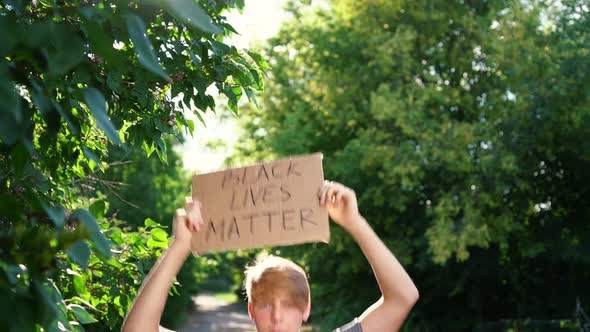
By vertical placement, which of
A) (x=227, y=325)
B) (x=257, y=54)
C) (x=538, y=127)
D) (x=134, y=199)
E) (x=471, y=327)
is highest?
(x=257, y=54)

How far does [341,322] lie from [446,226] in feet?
17.1

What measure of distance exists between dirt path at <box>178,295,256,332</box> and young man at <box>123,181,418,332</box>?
2468cm

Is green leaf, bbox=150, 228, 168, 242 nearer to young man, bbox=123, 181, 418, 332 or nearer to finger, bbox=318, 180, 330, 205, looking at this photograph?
young man, bbox=123, 181, 418, 332

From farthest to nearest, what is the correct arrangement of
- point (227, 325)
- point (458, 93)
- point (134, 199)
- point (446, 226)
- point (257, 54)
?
point (227, 325), point (134, 199), point (458, 93), point (446, 226), point (257, 54)

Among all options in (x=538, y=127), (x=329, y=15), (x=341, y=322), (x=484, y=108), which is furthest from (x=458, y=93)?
(x=341, y=322)

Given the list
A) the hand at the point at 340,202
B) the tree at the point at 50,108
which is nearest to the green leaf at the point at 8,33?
the tree at the point at 50,108

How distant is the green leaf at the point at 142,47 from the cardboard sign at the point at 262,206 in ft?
4.46

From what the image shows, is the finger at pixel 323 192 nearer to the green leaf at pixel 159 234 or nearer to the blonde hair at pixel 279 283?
the blonde hair at pixel 279 283

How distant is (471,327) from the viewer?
20750 millimetres

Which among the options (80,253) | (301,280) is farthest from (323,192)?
(80,253)

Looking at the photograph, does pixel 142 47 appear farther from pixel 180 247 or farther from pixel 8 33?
pixel 180 247

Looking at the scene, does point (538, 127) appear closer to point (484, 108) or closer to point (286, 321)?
point (484, 108)

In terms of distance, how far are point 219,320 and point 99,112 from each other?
37.5 m

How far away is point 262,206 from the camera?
293 cm
